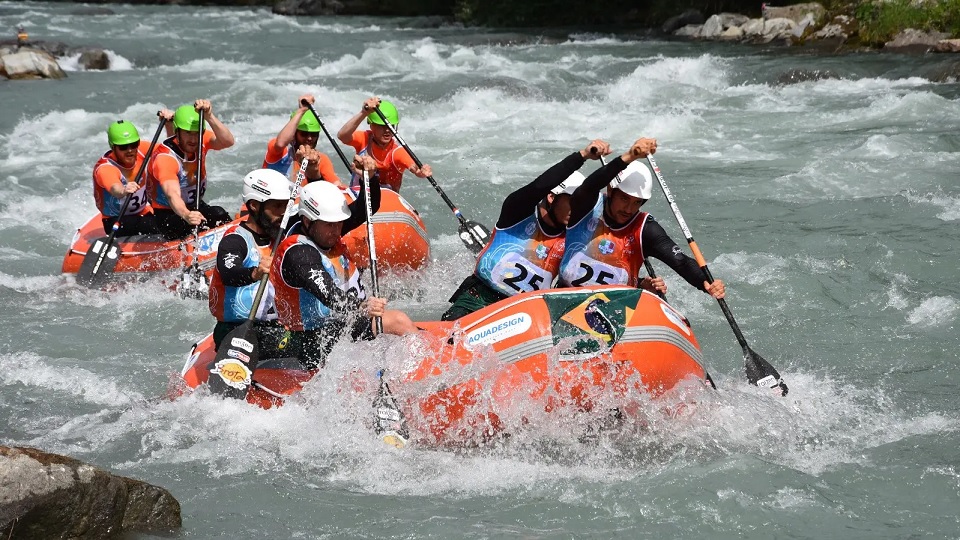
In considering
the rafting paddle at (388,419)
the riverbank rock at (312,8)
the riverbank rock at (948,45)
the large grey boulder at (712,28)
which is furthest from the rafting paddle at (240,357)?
the riverbank rock at (312,8)

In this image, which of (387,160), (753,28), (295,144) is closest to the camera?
(295,144)

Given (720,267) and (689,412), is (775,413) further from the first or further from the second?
(720,267)

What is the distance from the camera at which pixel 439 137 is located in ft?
49.9

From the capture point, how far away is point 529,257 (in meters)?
6.50

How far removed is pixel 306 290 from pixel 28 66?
16771 mm

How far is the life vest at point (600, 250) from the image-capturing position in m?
6.28

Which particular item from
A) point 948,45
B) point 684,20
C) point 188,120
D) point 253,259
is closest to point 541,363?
point 253,259

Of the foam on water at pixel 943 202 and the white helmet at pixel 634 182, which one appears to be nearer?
the white helmet at pixel 634 182

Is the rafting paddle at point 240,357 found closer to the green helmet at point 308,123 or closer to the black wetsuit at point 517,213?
the black wetsuit at point 517,213

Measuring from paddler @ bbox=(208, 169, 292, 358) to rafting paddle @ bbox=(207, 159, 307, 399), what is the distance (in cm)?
6

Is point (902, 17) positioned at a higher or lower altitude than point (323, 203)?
lower

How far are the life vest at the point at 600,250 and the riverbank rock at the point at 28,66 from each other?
1680 centimetres

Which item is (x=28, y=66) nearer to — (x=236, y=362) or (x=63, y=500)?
(x=236, y=362)

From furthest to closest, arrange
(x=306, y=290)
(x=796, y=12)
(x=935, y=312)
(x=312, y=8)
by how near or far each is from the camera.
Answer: (x=312, y=8) < (x=796, y=12) < (x=935, y=312) < (x=306, y=290)
